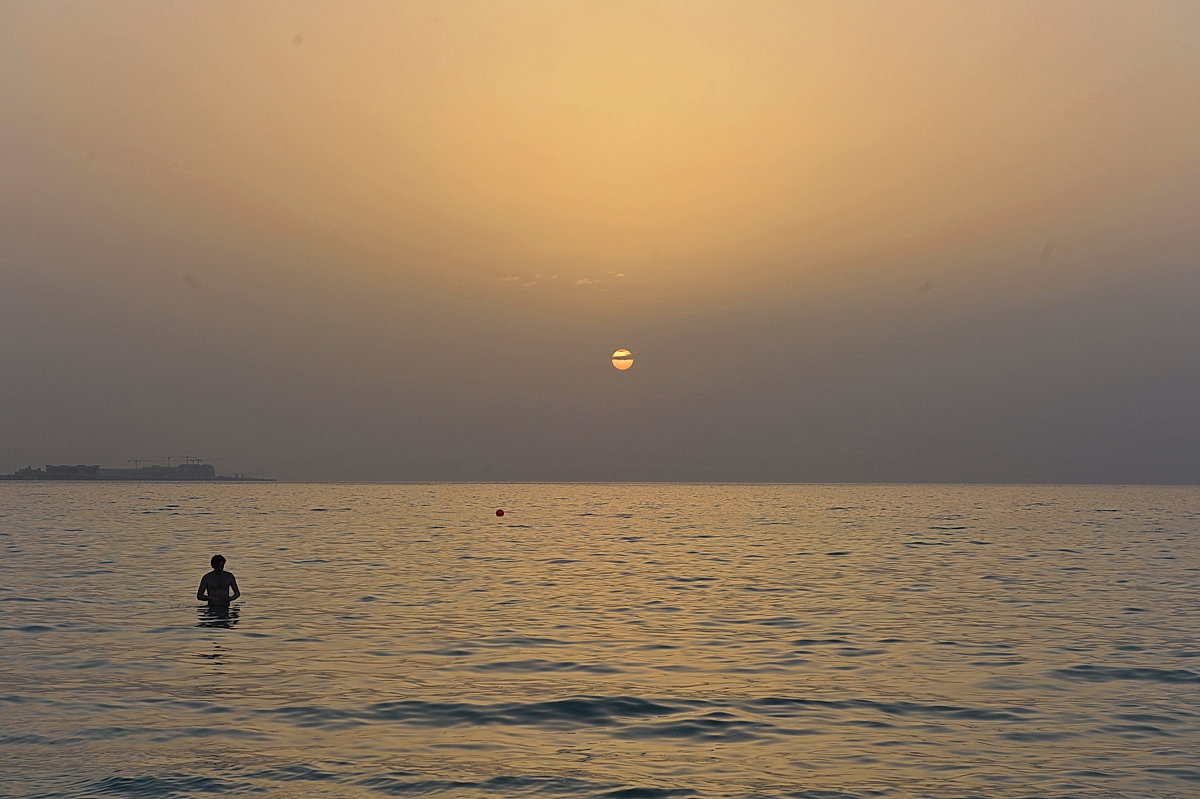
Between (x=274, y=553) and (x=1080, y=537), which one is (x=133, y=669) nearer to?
(x=274, y=553)

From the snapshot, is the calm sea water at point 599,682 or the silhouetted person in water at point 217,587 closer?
the calm sea water at point 599,682

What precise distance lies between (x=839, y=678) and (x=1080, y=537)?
6478cm

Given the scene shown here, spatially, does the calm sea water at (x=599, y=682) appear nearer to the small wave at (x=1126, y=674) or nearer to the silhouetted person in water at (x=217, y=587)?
the small wave at (x=1126, y=674)

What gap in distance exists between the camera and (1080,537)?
7944 centimetres

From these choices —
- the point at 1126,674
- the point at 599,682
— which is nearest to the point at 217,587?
the point at 599,682

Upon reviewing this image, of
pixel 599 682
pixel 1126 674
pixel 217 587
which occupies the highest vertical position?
pixel 217 587

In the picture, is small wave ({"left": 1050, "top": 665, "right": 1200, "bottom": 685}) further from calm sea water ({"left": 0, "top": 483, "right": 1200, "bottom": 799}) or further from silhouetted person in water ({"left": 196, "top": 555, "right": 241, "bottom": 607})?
silhouetted person in water ({"left": 196, "top": 555, "right": 241, "bottom": 607})

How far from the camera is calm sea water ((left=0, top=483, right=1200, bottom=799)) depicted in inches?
599

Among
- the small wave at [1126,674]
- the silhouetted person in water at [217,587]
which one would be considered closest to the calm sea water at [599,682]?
the small wave at [1126,674]

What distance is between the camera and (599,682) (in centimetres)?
2205

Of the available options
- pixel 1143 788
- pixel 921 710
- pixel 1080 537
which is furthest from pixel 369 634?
pixel 1080 537

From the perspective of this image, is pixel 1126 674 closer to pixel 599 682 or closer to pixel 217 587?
pixel 599 682

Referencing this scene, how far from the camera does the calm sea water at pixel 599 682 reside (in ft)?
50.0

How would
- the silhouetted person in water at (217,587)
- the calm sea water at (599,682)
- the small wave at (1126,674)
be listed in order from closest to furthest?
1. the calm sea water at (599,682)
2. the small wave at (1126,674)
3. the silhouetted person in water at (217,587)
